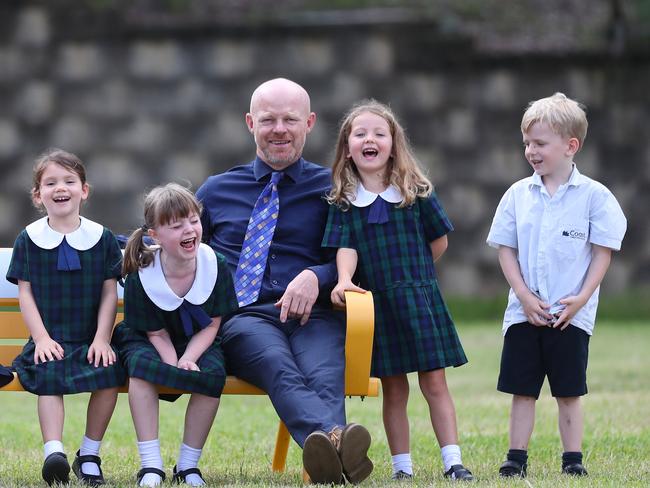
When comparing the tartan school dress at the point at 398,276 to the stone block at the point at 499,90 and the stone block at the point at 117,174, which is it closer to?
the stone block at the point at 117,174

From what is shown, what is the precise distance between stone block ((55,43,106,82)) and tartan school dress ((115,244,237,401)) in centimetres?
782

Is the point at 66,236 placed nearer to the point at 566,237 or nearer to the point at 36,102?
the point at 566,237

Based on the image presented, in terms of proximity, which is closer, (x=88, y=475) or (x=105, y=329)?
(x=88, y=475)

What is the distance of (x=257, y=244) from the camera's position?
5652mm

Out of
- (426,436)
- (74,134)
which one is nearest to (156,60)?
(74,134)

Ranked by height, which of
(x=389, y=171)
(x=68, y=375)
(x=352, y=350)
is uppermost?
(x=389, y=171)

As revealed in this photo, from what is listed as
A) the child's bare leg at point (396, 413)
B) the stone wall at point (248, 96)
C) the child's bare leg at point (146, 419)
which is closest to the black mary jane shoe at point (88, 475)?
the child's bare leg at point (146, 419)

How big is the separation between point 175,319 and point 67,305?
17.0 inches

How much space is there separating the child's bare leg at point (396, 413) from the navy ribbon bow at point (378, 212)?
0.65 m

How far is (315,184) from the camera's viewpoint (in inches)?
228

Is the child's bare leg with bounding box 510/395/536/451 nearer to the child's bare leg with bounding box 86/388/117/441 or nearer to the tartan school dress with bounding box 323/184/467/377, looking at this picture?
the tartan school dress with bounding box 323/184/467/377

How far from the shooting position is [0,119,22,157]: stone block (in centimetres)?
1277

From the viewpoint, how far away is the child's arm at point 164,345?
5168 mm

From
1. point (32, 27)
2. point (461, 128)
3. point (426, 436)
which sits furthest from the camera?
point (461, 128)
